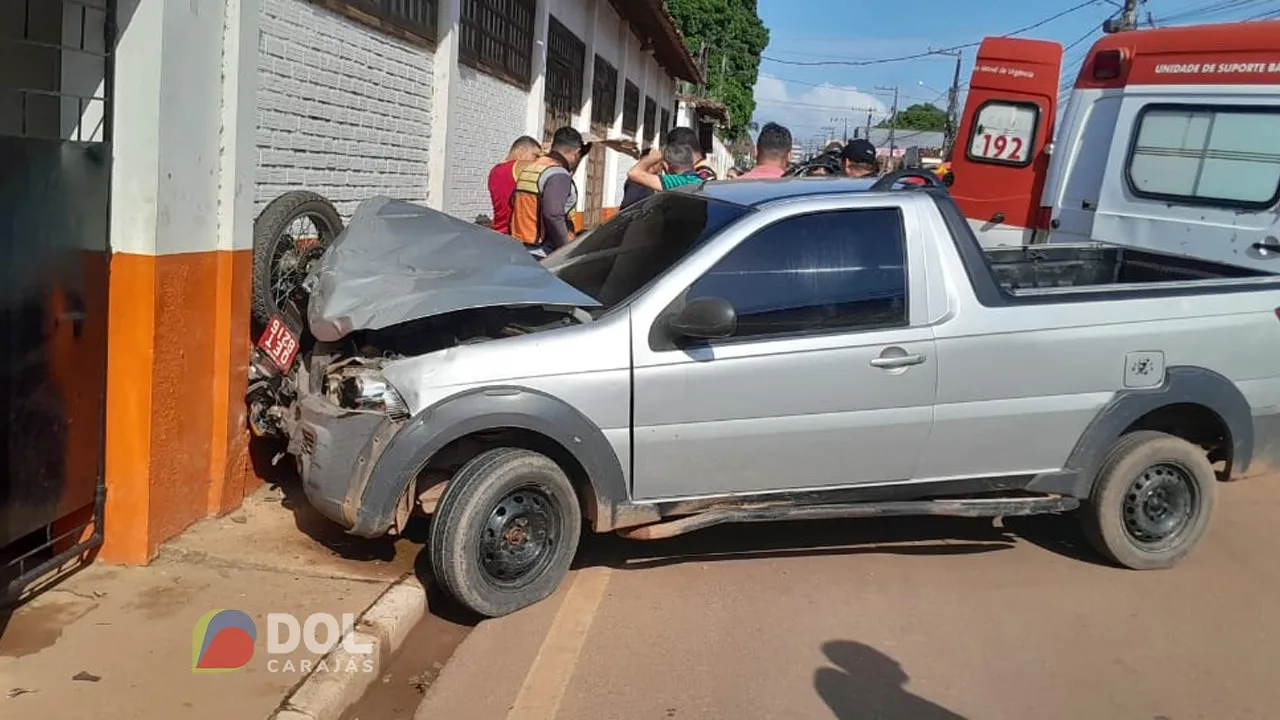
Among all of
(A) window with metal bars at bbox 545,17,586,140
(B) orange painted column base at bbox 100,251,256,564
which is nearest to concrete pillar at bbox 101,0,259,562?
(B) orange painted column base at bbox 100,251,256,564

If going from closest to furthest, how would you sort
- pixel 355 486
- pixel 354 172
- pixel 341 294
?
pixel 355 486 → pixel 341 294 → pixel 354 172

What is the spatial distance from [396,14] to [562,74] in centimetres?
657

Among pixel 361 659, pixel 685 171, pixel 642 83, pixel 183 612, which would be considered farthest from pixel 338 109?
pixel 642 83

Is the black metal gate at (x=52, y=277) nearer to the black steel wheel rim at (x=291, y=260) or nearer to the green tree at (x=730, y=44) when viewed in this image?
the black steel wheel rim at (x=291, y=260)

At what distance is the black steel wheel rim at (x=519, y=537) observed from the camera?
449 centimetres

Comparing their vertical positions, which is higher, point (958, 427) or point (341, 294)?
point (341, 294)

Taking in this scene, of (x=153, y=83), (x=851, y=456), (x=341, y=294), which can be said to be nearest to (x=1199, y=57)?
(x=851, y=456)

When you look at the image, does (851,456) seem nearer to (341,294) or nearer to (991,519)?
(991,519)

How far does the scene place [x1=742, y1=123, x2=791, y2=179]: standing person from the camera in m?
8.12

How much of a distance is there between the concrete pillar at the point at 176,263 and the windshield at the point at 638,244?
1653 millimetres

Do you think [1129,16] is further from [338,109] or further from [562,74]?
[338,109]

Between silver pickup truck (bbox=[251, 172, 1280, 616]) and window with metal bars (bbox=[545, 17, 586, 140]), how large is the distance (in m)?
7.76

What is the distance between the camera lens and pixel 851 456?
4953mm

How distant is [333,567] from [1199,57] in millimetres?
7164
